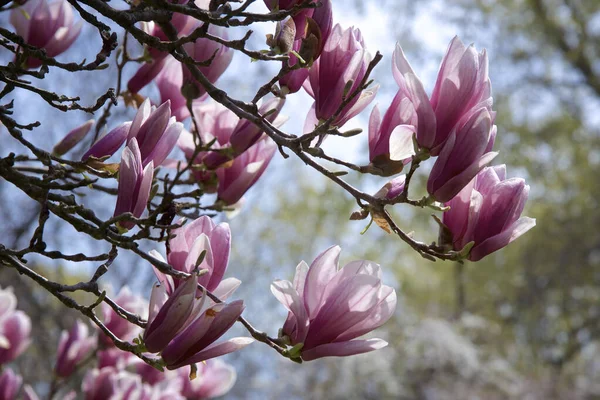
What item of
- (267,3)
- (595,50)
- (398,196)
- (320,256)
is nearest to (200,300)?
(320,256)

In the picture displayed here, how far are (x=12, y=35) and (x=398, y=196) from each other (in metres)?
0.46

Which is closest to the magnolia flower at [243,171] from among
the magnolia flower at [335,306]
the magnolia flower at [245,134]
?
the magnolia flower at [245,134]

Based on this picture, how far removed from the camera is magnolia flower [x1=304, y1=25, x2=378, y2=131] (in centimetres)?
67

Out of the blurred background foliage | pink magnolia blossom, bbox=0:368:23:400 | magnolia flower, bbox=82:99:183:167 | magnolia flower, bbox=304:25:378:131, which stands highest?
the blurred background foliage

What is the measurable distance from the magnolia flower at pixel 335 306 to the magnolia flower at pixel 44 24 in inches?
22.5

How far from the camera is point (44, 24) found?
92cm

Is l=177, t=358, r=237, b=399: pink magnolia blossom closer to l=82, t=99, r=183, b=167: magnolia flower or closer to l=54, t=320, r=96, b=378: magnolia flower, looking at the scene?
l=54, t=320, r=96, b=378: magnolia flower

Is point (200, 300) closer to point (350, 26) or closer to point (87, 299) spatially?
point (350, 26)

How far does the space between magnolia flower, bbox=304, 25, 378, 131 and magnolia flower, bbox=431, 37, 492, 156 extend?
0.09 meters

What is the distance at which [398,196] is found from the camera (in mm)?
646

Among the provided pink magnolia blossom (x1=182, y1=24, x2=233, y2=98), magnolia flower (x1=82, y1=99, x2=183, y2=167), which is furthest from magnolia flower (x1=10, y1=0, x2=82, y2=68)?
magnolia flower (x1=82, y1=99, x2=183, y2=167)

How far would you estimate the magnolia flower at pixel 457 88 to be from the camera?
0.61 metres

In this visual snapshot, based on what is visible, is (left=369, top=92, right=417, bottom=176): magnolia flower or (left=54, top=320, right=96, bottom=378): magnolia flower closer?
(left=369, top=92, right=417, bottom=176): magnolia flower

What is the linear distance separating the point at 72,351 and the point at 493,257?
735 centimetres
